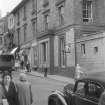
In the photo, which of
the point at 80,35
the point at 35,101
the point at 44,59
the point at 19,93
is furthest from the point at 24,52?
the point at 19,93

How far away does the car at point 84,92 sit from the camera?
6.78 metres

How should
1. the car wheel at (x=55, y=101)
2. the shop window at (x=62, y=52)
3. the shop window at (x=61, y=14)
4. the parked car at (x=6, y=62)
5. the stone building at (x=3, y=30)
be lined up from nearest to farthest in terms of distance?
1. the car wheel at (x=55, y=101)
2. the shop window at (x=62, y=52)
3. the shop window at (x=61, y=14)
4. the parked car at (x=6, y=62)
5. the stone building at (x=3, y=30)

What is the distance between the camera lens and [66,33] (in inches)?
1158

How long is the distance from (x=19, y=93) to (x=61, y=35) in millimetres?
22448

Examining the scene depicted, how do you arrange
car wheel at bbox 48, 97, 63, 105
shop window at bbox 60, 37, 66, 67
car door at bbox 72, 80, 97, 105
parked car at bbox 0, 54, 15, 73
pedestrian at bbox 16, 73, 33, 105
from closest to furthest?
car door at bbox 72, 80, 97, 105
car wheel at bbox 48, 97, 63, 105
pedestrian at bbox 16, 73, 33, 105
shop window at bbox 60, 37, 66, 67
parked car at bbox 0, 54, 15, 73

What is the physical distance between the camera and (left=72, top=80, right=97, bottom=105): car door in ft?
23.1

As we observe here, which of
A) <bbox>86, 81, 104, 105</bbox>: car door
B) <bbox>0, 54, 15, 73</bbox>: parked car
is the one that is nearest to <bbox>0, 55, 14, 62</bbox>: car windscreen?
<bbox>0, 54, 15, 73</bbox>: parked car

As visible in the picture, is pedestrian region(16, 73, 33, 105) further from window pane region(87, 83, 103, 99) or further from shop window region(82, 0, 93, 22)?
shop window region(82, 0, 93, 22)

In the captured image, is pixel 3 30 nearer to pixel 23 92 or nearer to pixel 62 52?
pixel 62 52

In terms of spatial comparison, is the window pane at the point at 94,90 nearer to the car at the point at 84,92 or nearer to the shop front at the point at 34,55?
the car at the point at 84,92

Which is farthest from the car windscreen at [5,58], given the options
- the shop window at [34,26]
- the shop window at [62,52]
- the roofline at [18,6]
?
the roofline at [18,6]

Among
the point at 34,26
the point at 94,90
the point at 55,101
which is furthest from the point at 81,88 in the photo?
the point at 34,26

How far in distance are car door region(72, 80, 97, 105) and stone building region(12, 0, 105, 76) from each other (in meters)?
16.4

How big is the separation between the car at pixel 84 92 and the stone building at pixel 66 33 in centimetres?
1598
